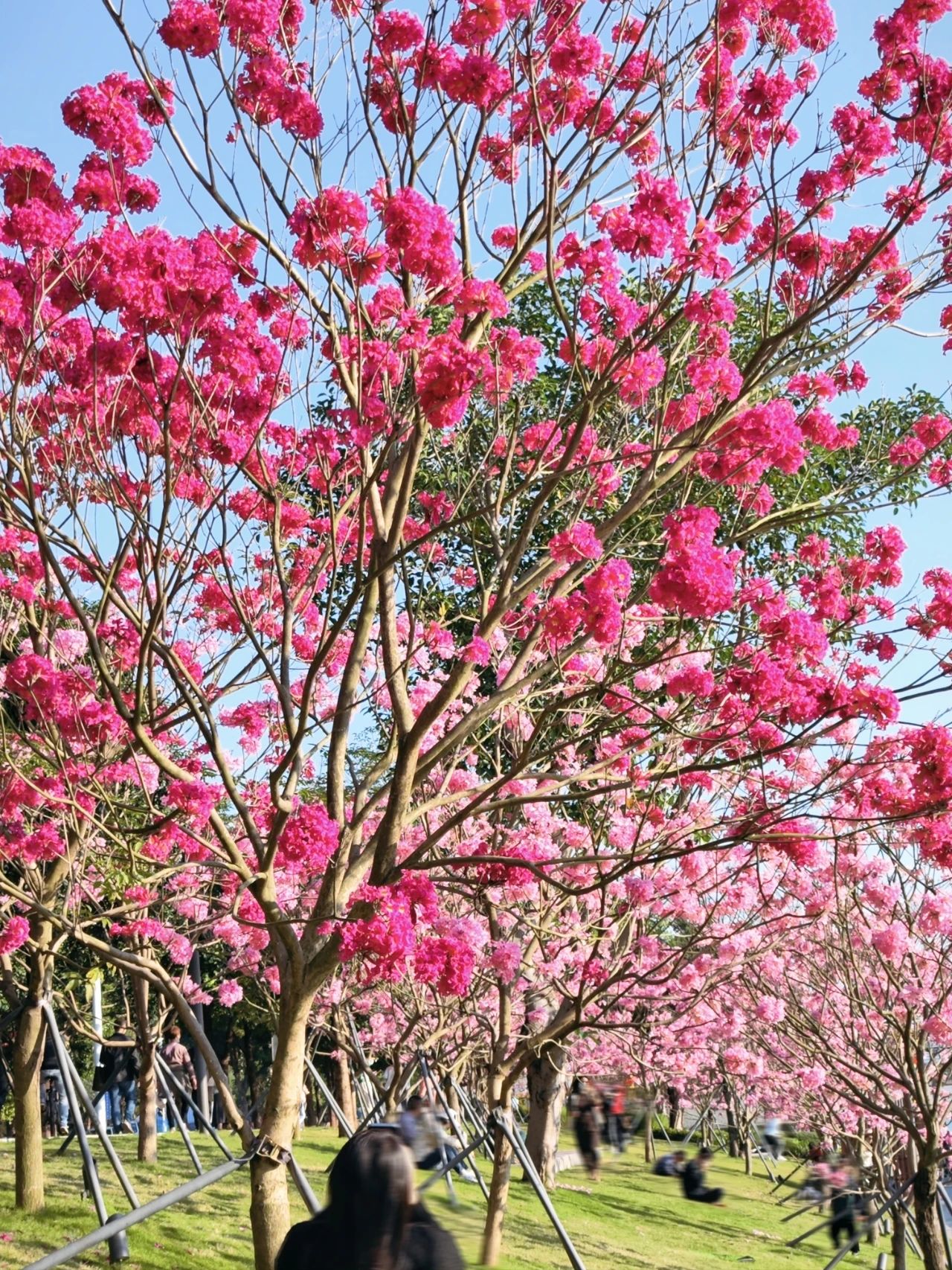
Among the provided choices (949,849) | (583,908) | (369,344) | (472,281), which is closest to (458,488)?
(369,344)

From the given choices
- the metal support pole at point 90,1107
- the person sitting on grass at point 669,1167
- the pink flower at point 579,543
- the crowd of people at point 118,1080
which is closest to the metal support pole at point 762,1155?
the person sitting on grass at point 669,1167

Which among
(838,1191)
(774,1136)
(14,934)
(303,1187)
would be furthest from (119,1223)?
(774,1136)

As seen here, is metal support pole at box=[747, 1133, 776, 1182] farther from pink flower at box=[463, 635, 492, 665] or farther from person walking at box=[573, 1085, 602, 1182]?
pink flower at box=[463, 635, 492, 665]

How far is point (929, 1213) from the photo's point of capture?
1085cm

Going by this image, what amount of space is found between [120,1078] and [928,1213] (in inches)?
433

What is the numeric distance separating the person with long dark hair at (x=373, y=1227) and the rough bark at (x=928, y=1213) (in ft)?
30.5

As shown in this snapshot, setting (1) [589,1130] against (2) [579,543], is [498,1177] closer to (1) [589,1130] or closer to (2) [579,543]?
(2) [579,543]

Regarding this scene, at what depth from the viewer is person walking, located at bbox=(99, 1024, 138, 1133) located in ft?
52.6

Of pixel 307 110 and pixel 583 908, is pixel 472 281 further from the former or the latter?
pixel 583 908

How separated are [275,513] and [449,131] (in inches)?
102

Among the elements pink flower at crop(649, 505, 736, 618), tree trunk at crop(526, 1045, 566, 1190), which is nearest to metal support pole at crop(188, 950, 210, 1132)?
tree trunk at crop(526, 1045, 566, 1190)

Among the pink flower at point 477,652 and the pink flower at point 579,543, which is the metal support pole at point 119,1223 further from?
the pink flower at point 579,543

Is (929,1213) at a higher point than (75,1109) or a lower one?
lower

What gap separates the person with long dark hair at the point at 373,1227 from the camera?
8.98 ft
